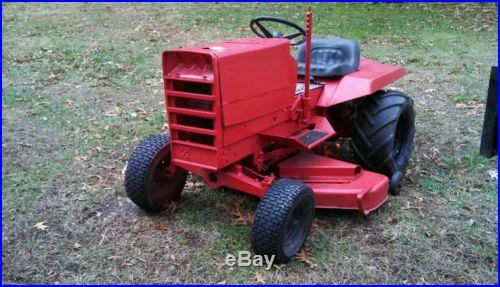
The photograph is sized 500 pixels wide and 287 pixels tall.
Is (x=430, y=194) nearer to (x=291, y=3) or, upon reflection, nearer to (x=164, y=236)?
(x=164, y=236)

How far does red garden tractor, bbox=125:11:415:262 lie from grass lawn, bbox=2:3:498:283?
0.22 m

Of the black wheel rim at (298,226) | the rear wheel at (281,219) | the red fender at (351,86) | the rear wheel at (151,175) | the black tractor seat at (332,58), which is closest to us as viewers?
the rear wheel at (281,219)

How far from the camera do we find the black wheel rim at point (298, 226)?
313 cm

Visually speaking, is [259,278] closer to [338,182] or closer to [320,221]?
[320,221]

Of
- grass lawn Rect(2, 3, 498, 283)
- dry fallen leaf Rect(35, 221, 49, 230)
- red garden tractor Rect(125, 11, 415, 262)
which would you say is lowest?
grass lawn Rect(2, 3, 498, 283)

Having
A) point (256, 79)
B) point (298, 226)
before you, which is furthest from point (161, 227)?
point (256, 79)

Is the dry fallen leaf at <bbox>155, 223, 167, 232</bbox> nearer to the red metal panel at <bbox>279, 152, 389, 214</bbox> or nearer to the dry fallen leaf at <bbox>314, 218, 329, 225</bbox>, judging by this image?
the red metal panel at <bbox>279, 152, 389, 214</bbox>

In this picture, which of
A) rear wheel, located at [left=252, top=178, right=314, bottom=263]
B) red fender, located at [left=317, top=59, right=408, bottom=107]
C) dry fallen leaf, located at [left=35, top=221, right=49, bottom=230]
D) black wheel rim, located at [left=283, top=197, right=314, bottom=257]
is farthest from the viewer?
red fender, located at [left=317, top=59, right=408, bottom=107]

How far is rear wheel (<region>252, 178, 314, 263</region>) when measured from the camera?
9.69ft

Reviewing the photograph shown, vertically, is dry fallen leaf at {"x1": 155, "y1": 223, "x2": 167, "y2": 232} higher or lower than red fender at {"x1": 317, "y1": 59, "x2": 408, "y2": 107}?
lower

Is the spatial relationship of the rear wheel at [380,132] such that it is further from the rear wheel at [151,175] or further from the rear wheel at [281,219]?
the rear wheel at [151,175]

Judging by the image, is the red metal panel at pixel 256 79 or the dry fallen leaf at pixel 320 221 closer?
the red metal panel at pixel 256 79

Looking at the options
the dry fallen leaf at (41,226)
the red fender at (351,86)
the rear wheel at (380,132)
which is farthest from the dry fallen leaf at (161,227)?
the rear wheel at (380,132)

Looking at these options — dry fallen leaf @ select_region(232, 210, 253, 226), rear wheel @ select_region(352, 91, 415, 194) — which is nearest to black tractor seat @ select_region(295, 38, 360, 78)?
rear wheel @ select_region(352, 91, 415, 194)
